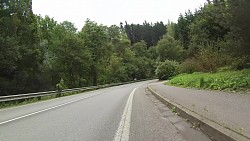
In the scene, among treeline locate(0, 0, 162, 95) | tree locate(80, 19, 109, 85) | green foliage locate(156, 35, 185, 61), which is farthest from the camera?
green foliage locate(156, 35, 185, 61)

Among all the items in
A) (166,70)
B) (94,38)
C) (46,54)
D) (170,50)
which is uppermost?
(94,38)

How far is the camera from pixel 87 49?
68312 mm

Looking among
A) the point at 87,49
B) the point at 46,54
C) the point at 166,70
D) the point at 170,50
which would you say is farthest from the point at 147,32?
the point at 46,54

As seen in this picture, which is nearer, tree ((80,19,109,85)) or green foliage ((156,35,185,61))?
tree ((80,19,109,85))

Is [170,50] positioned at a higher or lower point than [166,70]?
higher

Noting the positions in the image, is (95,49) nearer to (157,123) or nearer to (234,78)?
(234,78)

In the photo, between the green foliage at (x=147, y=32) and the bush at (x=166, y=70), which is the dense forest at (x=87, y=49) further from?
the green foliage at (x=147, y=32)

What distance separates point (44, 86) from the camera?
49.1 metres

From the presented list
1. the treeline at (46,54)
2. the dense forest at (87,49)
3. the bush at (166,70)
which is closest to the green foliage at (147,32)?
the dense forest at (87,49)

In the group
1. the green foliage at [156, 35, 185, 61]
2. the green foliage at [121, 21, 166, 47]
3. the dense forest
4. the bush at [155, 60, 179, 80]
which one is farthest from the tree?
the green foliage at [121, 21, 166, 47]

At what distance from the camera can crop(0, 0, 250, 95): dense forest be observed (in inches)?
817

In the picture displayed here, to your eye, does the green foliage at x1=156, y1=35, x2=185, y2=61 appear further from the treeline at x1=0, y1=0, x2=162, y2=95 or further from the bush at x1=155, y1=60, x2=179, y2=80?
the bush at x1=155, y1=60, x2=179, y2=80

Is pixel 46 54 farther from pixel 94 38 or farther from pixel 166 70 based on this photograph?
pixel 166 70

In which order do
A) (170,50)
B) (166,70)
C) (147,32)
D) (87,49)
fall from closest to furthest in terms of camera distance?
1. (87,49)
2. (166,70)
3. (170,50)
4. (147,32)
